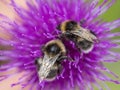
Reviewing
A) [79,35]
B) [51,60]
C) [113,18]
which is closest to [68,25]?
[79,35]

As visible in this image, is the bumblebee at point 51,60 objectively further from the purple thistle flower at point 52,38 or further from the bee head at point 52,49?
the purple thistle flower at point 52,38

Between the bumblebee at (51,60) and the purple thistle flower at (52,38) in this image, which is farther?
the purple thistle flower at (52,38)

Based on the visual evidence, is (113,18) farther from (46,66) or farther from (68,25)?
(46,66)

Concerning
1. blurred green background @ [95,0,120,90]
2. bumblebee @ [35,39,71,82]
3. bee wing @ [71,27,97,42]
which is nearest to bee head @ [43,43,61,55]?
bumblebee @ [35,39,71,82]

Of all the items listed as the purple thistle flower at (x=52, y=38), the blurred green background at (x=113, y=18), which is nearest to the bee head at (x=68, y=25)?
the purple thistle flower at (x=52, y=38)

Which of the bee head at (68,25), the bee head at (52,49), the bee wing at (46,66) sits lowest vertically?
the bee wing at (46,66)

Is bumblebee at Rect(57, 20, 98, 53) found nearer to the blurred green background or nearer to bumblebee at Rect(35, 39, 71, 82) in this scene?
bumblebee at Rect(35, 39, 71, 82)
